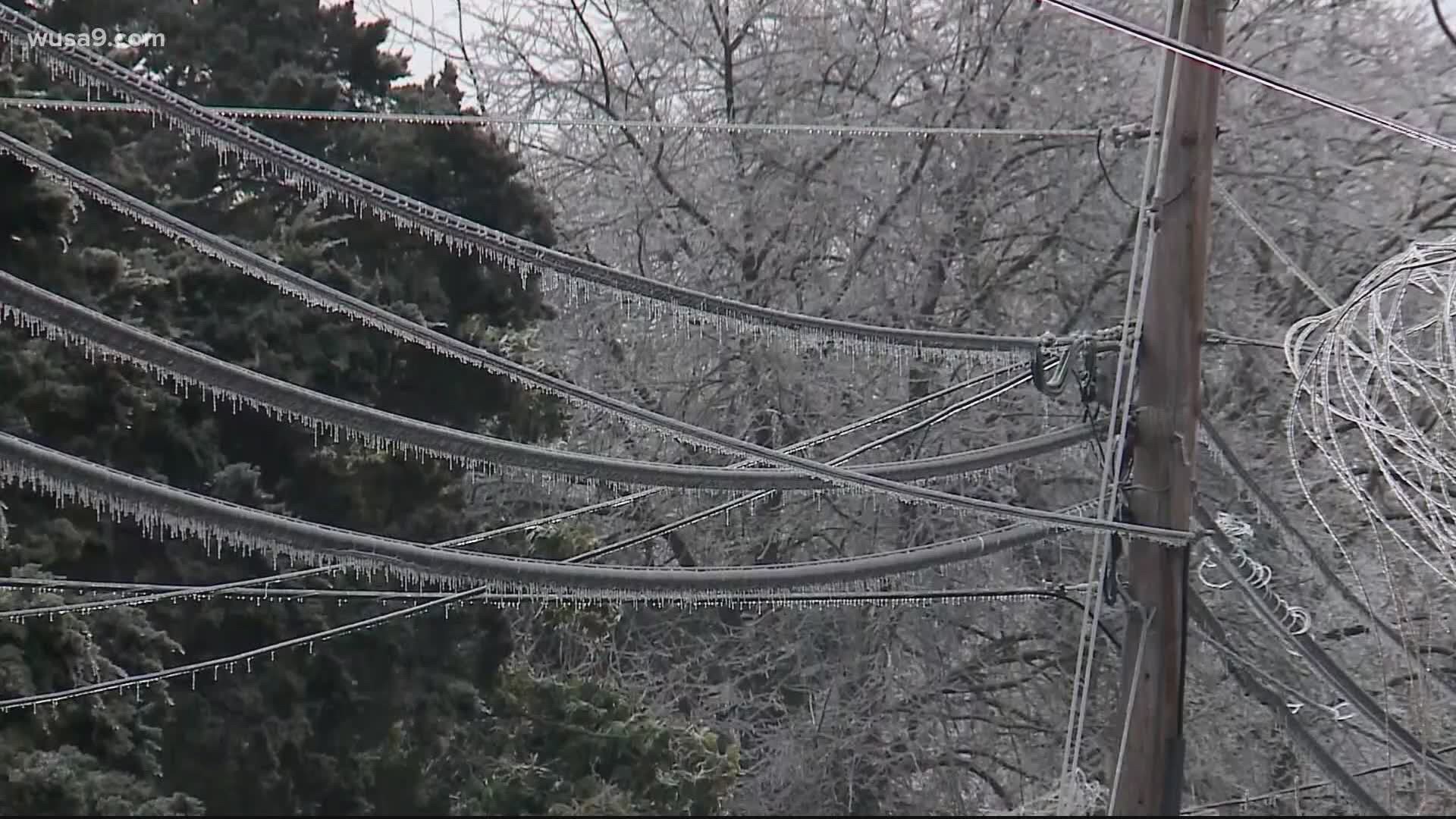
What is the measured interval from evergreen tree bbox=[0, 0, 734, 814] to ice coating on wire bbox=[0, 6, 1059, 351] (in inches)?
49.9

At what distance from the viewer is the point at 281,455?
731cm

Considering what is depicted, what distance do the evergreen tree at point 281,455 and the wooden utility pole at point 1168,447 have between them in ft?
10.9

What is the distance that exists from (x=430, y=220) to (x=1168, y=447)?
1.99m

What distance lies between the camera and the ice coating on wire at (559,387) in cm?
345

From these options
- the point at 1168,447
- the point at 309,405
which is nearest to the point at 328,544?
the point at 309,405

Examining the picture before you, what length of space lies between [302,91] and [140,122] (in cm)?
86

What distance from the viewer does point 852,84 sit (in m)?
9.99

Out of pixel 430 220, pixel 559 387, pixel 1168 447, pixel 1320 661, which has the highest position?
pixel 430 220

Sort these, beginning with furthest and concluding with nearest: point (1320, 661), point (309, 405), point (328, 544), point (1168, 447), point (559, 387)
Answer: point (1320, 661) → point (1168, 447) → point (559, 387) → point (309, 405) → point (328, 544)

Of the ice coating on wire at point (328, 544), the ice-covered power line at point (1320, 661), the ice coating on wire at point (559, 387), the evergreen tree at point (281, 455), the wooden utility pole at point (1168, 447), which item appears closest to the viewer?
the ice coating on wire at point (328, 544)

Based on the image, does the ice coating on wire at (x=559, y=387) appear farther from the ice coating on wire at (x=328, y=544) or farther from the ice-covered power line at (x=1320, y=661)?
the ice-covered power line at (x=1320, y=661)

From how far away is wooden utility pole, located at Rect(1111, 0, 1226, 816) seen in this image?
383 centimetres

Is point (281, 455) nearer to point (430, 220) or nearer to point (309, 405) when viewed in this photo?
point (430, 220)

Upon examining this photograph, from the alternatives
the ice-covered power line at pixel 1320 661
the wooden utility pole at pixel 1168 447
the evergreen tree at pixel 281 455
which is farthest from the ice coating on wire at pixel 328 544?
the evergreen tree at pixel 281 455
